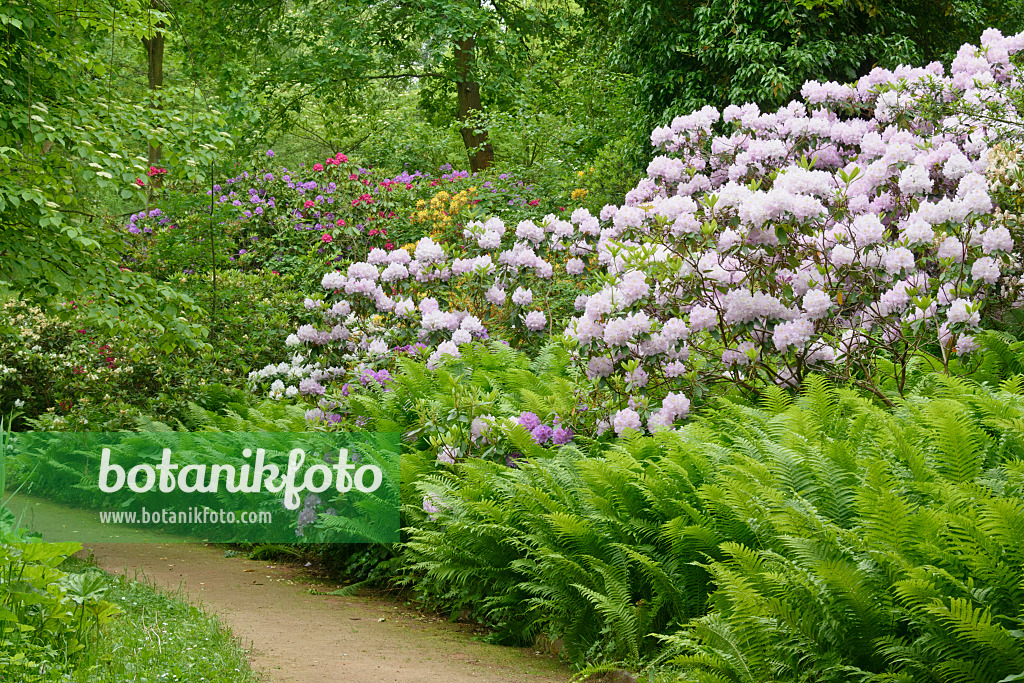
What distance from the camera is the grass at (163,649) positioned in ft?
12.3

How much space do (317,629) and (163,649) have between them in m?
1.13

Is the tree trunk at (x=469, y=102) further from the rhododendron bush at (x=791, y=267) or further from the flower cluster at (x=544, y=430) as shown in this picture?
the flower cluster at (x=544, y=430)

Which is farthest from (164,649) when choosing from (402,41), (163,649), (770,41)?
(402,41)

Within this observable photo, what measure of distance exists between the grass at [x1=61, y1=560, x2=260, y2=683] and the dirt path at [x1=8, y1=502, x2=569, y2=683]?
6.4 inches

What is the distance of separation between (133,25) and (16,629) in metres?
4.97

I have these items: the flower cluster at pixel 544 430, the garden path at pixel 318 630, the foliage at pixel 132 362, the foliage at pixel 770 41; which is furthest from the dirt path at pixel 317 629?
the foliage at pixel 770 41

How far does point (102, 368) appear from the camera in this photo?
31.4ft

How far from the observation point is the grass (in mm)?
3738

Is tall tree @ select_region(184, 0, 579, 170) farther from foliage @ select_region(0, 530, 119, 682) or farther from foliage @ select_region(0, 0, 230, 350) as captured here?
foliage @ select_region(0, 530, 119, 682)

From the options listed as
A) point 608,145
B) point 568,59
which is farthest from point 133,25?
point 568,59

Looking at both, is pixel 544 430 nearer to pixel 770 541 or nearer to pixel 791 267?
pixel 791 267

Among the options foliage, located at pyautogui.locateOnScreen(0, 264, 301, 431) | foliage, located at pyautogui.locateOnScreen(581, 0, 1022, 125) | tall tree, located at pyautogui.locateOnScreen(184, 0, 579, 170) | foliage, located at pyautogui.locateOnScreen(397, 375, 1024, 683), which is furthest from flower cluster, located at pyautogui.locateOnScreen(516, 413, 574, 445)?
tall tree, located at pyautogui.locateOnScreen(184, 0, 579, 170)

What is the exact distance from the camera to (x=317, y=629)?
5.08 m

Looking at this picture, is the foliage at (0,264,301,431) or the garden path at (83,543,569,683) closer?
the garden path at (83,543,569,683)
